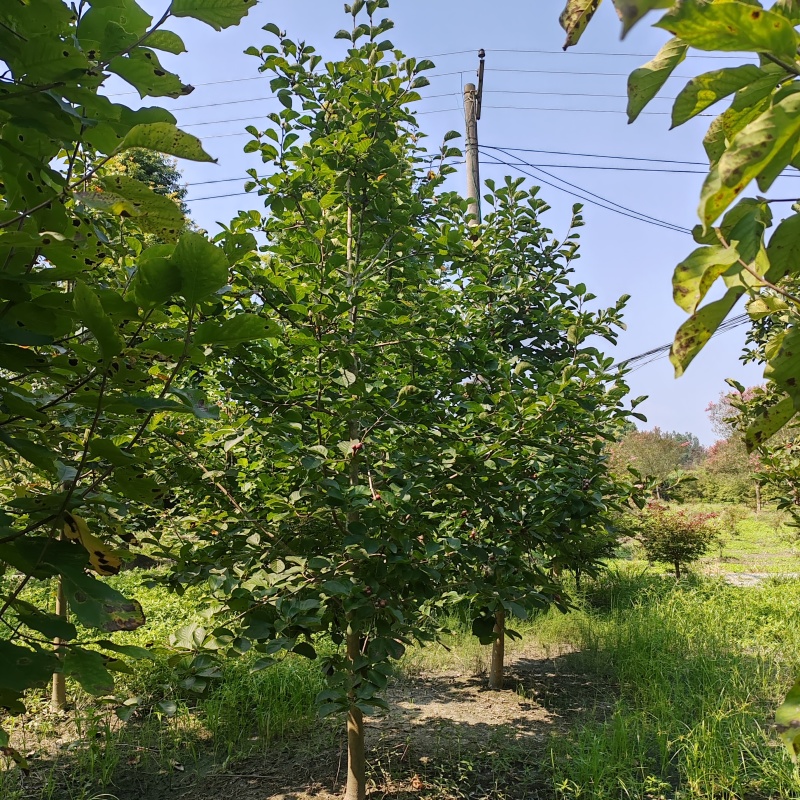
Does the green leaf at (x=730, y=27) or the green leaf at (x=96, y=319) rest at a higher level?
the green leaf at (x=730, y=27)

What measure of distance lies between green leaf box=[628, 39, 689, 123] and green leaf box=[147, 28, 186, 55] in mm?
648

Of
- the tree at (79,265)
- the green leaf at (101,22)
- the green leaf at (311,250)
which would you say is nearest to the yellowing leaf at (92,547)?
the tree at (79,265)

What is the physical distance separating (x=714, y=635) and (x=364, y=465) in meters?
4.82

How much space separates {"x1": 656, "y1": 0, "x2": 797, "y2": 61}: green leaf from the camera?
388 mm

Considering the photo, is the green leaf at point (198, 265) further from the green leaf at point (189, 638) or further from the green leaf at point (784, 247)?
the green leaf at point (189, 638)

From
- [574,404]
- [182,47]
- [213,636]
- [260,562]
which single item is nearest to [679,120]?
[182,47]

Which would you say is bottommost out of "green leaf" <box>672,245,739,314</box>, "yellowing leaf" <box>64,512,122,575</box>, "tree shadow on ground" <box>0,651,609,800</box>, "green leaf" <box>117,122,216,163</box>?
"tree shadow on ground" <box>0,651,609,800</box>

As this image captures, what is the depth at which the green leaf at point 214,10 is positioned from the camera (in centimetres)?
81

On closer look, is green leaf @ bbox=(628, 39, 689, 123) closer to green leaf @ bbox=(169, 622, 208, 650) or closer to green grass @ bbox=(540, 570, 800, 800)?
green leaf @ bbox=(169, 622, 208, 650)

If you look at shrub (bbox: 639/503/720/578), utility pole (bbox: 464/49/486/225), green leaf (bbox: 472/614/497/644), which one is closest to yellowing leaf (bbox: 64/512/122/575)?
green leaf (bbox: 472/614/497/644)

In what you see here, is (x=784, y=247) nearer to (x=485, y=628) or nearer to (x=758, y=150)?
(x=758, y=150)

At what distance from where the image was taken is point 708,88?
48 centimetres

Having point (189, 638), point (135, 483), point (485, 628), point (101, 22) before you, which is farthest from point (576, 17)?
point (485, 628)

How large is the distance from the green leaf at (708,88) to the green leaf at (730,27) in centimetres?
6
